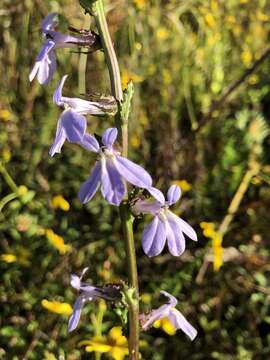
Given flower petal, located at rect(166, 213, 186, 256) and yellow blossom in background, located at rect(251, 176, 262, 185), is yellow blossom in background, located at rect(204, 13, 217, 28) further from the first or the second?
flower petal, located at rect(166, 213, 186, 256)

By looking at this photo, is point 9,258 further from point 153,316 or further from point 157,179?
point 153,316

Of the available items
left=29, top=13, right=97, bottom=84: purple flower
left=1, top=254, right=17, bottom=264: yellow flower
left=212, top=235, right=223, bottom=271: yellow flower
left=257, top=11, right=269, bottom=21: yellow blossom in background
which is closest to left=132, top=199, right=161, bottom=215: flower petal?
left=29, top=13, right=97, bottom=84: purple flower

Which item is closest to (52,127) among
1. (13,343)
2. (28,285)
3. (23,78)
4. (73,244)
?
(23,78)

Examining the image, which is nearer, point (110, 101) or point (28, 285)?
point (110, 101)

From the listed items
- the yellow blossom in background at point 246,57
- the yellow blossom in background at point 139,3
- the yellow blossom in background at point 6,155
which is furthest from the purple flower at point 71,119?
the yellow blossom in background at point 246,57

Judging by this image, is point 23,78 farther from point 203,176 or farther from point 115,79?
point 115,79

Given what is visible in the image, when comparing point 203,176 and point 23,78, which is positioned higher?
point 23,78

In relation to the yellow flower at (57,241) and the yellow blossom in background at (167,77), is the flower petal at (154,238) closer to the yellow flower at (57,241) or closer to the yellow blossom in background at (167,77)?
the yellow flower at (57,241)

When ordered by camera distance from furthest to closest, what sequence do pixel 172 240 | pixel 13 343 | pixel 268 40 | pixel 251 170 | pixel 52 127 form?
pixel 268 40 → pixel 52 127 → pixel 251 170 → pixel 13 343 → pixel 172 240
